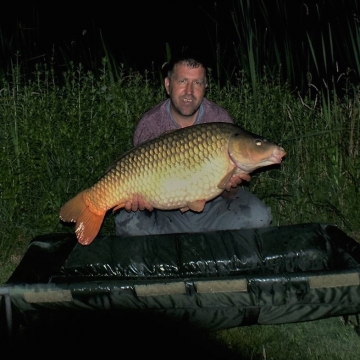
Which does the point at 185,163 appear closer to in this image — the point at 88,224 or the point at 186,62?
the point at 88,224

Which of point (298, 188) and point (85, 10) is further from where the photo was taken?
point (85, 10)

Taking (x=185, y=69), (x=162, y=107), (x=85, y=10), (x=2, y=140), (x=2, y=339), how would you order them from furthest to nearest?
(x=85, y=10)
(x=2, y=140)
(x=162, y=107)
(x=185, y=69)
(x=2, y=339)

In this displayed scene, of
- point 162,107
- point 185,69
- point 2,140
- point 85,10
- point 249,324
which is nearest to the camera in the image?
point 249,324

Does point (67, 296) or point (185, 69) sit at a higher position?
point (185, 69)

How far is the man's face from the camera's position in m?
2.73

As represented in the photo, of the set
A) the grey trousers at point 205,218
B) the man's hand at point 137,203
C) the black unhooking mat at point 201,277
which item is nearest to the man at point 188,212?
the grey trousers at point 205,218

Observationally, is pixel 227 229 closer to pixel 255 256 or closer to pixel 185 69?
pixel 255 256

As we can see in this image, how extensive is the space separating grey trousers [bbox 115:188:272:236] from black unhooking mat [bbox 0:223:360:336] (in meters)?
0.14

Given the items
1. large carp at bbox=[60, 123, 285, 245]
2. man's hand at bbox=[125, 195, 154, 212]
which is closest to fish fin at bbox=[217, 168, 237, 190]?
large carp at bbox=[60, 123, 285, 245]

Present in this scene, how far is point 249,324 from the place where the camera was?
2.13 metres

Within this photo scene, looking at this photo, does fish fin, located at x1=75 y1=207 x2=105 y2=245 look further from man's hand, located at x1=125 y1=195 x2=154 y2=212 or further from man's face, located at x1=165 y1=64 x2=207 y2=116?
man's face, located at x1=165 y1=64 x2=207 y2=116

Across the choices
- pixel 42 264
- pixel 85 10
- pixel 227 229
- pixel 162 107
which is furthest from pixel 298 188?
pixel 85 10

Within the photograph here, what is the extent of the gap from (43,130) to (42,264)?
91cm

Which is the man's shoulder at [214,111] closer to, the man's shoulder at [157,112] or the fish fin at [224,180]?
the man's shoulder at [157,112]
